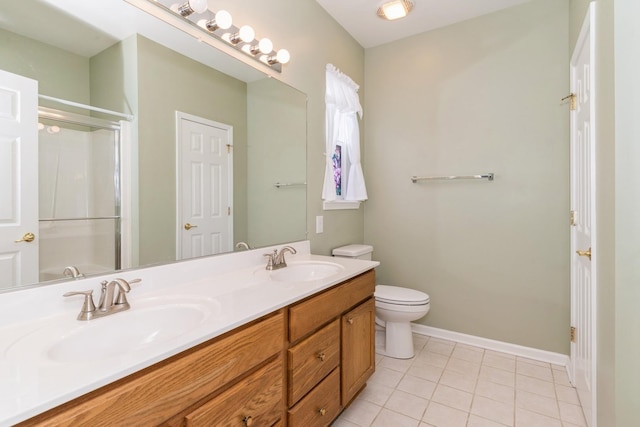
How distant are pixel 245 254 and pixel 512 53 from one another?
7.65ft

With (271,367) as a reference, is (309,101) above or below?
above

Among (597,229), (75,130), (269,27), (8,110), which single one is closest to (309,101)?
(269,27)

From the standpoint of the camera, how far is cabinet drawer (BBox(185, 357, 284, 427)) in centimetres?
83

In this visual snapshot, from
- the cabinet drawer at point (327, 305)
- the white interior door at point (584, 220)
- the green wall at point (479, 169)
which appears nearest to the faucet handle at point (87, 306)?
the cabinet drawer at point (327, 305)

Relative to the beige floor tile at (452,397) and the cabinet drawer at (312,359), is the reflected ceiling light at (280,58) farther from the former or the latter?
the beige floor tile at (452,397)

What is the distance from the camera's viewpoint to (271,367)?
105cm

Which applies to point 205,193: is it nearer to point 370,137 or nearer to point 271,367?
point 271,367

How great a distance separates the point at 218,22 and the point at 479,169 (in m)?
2.01

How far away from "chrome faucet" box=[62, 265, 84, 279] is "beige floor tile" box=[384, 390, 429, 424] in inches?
62.9

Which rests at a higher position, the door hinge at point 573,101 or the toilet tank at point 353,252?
the door hinge at point 573,101

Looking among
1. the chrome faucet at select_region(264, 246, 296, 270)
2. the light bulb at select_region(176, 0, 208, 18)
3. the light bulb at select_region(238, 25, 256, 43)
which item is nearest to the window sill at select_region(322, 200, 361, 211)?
the chrome faucet at select_region(264, 246, 296, 270)

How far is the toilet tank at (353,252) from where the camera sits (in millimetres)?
2330

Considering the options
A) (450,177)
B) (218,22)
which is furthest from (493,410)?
(218,22)

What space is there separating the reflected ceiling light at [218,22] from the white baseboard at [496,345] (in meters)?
2.54
